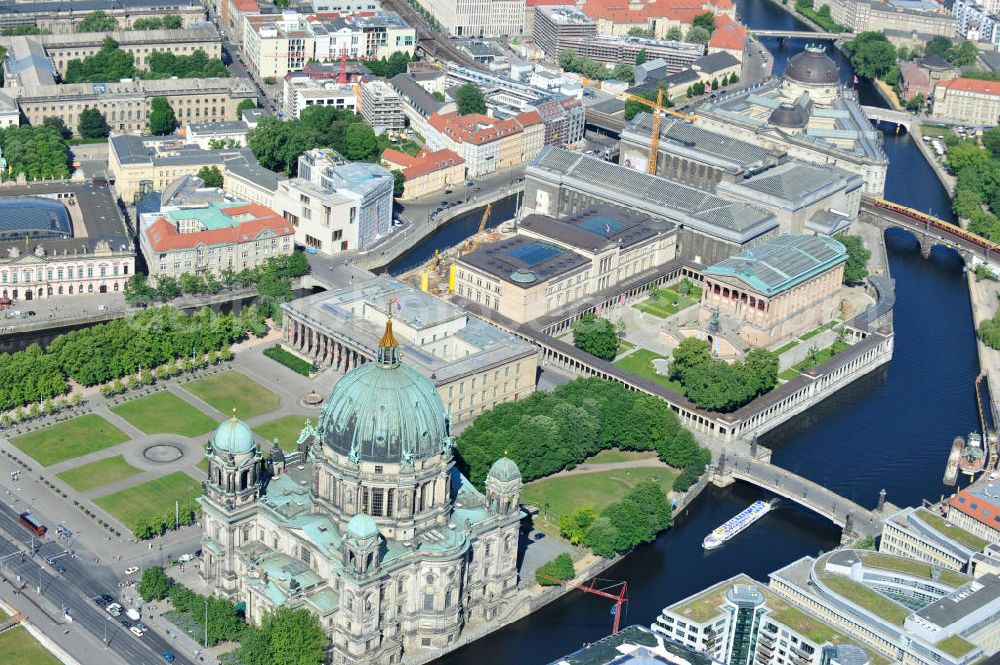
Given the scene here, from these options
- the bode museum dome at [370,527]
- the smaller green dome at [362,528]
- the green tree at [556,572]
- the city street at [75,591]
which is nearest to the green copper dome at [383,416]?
the bode museum dome at [370,527]

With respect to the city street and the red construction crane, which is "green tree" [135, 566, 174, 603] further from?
the red construction crane

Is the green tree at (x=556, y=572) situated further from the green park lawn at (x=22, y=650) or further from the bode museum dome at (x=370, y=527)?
the green park lawn at (x=22, y=650)

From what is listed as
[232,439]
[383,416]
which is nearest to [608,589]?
[383,416]

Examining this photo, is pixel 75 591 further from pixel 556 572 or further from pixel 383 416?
pixel 556 572

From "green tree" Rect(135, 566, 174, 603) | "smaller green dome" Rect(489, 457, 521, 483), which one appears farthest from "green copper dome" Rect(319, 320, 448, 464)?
"green tree" Rect(135, 566, 174, 603)

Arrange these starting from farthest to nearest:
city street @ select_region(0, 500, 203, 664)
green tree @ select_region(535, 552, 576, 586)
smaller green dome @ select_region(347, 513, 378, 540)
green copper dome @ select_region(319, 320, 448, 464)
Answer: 1. green tree @ select_region(535, 552, 576, 586)
2. city street @ select_region(0, 500, 203, 664)
3. green copper dome @ select_region(319, 320, 448, 464)
4. smaller green dome @ select_region(347, 513, 378, 540)

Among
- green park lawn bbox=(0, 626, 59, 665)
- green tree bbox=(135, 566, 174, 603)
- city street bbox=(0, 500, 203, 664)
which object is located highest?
green tree bbox=(135, 566, 174, 603)

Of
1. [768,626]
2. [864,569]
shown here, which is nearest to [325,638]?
[768,626]
